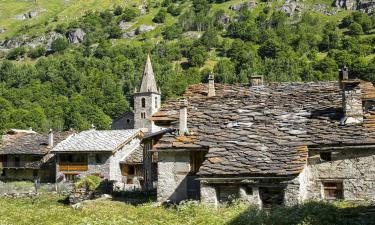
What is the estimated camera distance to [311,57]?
153125mm

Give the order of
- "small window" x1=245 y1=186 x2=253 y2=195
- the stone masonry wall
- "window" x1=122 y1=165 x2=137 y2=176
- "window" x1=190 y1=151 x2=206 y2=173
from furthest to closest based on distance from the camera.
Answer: "window" x1=122 y1=165 x2=137 y2=176 → the stone masonry wall → "window" x1=190 y1=151 x2=206 y2=173 → "small window" x1=245 y1=186 x2=253 y2=195

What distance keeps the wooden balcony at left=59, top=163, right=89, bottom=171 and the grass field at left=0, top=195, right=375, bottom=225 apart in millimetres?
28347

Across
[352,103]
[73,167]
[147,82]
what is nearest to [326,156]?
[352,103]

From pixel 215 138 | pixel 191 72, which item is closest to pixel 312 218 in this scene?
pixel 215 138

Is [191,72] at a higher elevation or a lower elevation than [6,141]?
higher

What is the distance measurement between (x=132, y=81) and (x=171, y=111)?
421 feet

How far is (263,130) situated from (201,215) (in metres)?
6.50

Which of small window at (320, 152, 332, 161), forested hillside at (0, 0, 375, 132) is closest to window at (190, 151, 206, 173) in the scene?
small window at (320, 152, 332, 161)

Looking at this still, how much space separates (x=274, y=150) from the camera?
71.3 ft

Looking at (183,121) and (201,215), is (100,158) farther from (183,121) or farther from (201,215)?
(201,215)

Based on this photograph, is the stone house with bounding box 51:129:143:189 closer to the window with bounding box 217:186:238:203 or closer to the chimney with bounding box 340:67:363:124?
the window with bounding box 217:186:238:203

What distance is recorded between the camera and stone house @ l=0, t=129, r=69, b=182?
192ft

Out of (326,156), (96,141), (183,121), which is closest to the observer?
(326,156)

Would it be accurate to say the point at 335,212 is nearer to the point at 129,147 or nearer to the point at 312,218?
the point at 312,218
